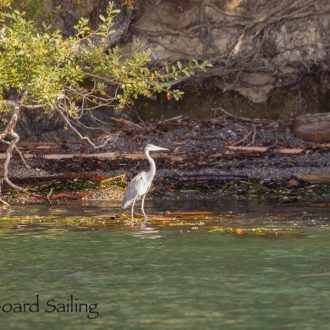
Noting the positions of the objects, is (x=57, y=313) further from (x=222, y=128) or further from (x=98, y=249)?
(x=222, y=128)

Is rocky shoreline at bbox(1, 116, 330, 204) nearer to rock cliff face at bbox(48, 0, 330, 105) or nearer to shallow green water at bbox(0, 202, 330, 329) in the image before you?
rock cliff face at bbox(48, 0, 330, 105)

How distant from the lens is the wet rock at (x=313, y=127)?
24605 millimetres

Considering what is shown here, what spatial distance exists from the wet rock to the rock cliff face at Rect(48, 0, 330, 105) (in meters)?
3.04

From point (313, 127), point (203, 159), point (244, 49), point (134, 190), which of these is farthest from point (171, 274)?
point (244, 49)

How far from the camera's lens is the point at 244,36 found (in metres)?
28.0

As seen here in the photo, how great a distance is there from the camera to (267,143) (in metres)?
24.7

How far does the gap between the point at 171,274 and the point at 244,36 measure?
56.3 feet

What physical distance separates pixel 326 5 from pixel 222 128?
5.00 m

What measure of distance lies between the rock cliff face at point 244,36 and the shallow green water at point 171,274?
38.7 feet

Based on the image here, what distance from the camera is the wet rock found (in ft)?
80.7

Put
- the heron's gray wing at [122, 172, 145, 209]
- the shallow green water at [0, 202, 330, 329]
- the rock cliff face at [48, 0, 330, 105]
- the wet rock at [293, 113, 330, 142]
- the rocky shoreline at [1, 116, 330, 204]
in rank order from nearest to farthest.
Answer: the shallow green water at [0, 202, 330, 329], the heron's gray wing at [122, 172, 145, 209], the rocky shoreline at [1, 116, 330, 204], the wet rock at [293, 113, 330, 142], the rock cliff face at [48, 0, 330, 105]

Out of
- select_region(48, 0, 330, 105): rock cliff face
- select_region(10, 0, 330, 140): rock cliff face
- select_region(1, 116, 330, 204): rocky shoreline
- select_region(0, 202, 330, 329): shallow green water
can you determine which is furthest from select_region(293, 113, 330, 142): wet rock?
select_region(0, 202, 330, 329): shallow green water

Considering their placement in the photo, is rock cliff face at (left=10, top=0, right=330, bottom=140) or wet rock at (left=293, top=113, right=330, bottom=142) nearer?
wet rock at (left=293, top=113, right=330, bottom=142)

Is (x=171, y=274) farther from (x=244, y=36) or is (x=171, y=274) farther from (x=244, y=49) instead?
(x=244, y=36)
